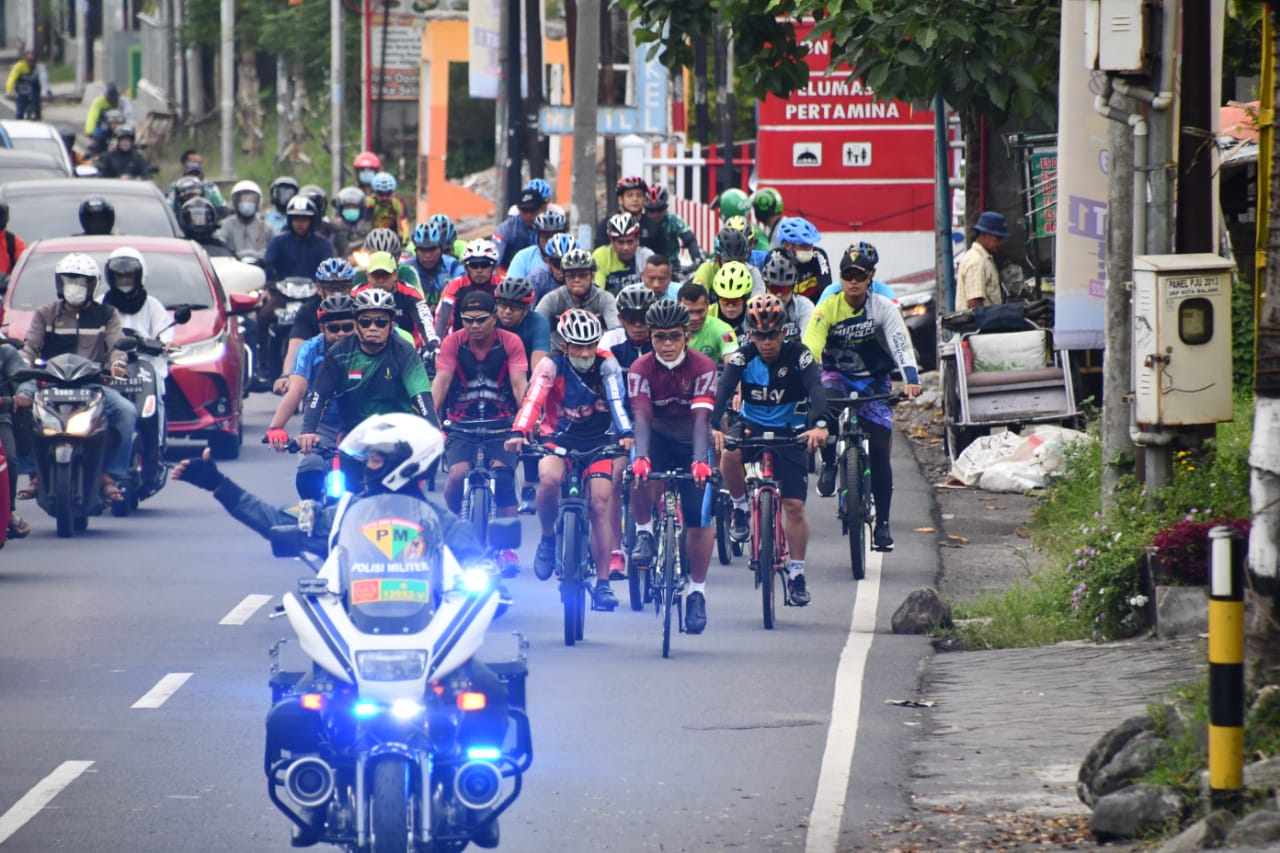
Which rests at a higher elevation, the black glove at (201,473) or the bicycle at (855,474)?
the black glove at (201,473)

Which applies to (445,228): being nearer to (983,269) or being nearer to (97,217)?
(97,217)

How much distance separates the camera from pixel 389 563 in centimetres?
737

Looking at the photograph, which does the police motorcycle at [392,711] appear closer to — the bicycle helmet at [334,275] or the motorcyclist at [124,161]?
the bicycle helmet at [334,275]

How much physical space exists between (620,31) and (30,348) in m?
32.4

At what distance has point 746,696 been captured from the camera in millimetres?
11133

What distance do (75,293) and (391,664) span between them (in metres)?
10.4

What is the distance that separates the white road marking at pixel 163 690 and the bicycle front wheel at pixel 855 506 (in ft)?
14.3

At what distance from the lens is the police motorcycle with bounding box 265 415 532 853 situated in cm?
703

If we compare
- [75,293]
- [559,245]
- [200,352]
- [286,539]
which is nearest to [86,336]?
[75,293]

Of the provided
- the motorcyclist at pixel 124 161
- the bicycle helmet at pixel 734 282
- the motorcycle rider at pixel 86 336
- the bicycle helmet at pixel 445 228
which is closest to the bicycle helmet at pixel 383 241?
the bicycle helmet at pixel 445 228

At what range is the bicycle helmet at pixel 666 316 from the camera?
42.2 ft

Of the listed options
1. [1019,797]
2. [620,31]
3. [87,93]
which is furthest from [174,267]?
[87,93]

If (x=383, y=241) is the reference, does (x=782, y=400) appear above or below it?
below

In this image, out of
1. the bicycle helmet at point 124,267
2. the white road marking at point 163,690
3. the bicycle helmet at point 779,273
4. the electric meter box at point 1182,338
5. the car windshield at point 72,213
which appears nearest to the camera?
the white road marking at point 163,690
